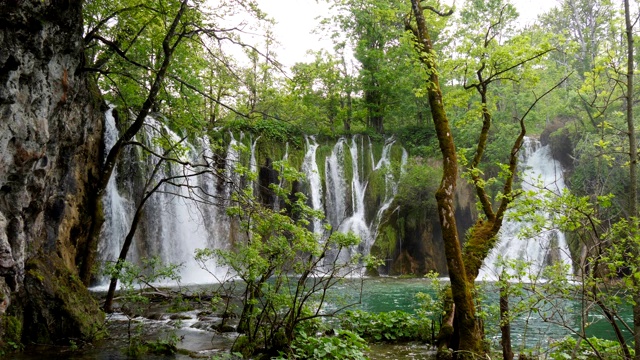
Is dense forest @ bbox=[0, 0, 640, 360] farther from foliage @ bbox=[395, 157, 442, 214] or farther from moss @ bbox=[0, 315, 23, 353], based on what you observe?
foliage @ bbox=[395, 157, 442, 214]

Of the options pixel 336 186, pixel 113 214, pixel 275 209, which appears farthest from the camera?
pixel 336 186

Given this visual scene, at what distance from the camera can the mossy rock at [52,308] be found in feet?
23.7

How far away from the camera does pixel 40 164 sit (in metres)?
6.32

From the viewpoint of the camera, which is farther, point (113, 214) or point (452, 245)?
point (113, 214)

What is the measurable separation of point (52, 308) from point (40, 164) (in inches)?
103

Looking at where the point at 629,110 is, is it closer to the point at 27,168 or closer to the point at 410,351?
the point at 410,351

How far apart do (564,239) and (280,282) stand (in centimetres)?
1980

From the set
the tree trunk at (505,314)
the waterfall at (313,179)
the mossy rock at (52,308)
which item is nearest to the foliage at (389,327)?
the tree trunk at (505,314)

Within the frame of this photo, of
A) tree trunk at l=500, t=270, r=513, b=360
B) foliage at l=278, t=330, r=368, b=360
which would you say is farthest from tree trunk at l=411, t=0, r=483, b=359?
foliage at l=278, t=330, r=368, b=360

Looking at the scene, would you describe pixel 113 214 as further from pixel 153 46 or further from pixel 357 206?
pixel 357 206

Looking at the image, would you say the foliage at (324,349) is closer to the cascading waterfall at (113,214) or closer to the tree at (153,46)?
the tree at (153,46)

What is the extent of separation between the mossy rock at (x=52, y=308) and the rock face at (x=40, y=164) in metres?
0.01

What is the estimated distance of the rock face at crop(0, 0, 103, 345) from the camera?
17.5ft

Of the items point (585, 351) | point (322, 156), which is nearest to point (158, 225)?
point (322, 156)
